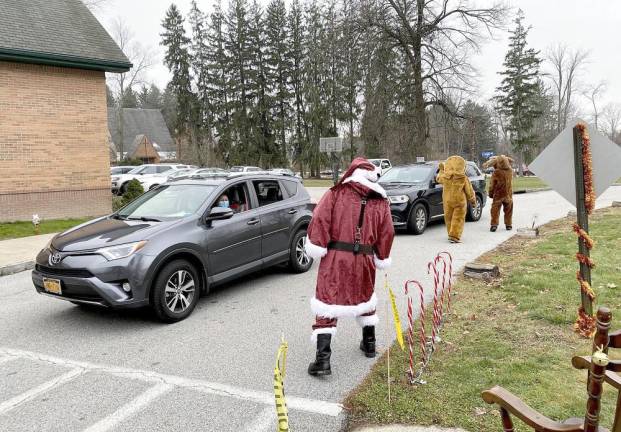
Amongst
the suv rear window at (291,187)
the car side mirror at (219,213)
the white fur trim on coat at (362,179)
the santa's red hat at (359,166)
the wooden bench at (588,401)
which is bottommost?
the wooden bench at (588,401)

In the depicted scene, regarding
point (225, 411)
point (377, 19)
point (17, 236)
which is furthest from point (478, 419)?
point (377, 19)

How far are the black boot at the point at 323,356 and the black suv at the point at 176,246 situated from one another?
215cm

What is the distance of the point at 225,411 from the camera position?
3457mm

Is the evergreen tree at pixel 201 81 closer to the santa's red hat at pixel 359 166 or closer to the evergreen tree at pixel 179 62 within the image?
the evergreen tree at pixel 179 62

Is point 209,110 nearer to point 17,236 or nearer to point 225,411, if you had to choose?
point 17,236

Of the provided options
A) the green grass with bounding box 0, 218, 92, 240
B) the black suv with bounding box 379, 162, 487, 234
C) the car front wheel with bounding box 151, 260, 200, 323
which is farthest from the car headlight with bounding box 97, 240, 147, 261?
the green grass with bounding box 0, 218, 92, 240

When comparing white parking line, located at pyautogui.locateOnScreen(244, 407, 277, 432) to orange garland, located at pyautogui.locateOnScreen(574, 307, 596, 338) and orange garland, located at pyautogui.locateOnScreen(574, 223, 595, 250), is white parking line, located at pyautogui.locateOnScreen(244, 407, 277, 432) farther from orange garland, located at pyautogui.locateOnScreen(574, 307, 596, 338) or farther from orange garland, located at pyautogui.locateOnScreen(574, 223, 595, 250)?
orange garland, located at pyautogui.locateOnScreen(574, 223, 595, 250)

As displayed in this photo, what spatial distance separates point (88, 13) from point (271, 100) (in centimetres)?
3293

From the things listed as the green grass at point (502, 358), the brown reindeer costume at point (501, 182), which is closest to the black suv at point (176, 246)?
the green grass at point (502, 358)

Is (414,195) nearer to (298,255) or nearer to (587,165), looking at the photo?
(298,255)

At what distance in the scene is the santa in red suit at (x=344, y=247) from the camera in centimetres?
393

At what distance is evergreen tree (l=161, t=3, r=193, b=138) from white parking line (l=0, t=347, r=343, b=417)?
4744 centimetres

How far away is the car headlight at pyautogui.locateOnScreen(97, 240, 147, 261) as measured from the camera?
16.6 feet

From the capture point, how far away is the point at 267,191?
23.9 ft
